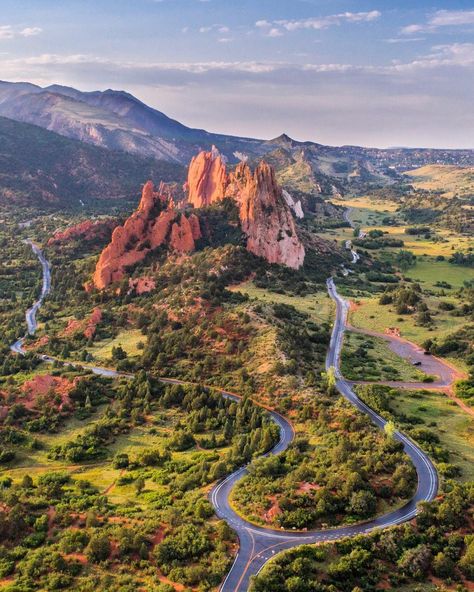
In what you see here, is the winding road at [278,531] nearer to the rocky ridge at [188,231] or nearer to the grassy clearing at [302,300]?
the grassy clearing at [302,300]

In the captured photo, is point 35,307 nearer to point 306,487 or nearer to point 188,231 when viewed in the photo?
point 188,231

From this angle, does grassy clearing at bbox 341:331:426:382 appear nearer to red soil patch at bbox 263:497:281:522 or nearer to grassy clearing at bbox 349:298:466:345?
grassy clearing at bbox 349:298:466:345

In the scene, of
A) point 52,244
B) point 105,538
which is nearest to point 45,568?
point 105,538

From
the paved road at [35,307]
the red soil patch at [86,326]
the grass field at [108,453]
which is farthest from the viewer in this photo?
the paved road at [35,307]

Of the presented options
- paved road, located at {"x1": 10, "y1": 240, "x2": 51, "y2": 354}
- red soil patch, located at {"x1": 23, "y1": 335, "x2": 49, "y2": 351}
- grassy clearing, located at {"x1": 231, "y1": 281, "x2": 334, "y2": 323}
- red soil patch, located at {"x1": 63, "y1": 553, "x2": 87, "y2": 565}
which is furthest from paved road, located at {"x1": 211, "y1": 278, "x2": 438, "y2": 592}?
paved road, located at {"x1": 10, "y1": 240, "x2": 51, "y2": 354}

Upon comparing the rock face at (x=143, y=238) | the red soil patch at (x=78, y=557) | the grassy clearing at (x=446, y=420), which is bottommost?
the red soil patch at (x=78, y=557)

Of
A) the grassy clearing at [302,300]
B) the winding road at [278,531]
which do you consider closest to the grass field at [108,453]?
the winding road at [278,531]

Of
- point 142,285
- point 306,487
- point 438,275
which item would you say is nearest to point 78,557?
point 306,487
